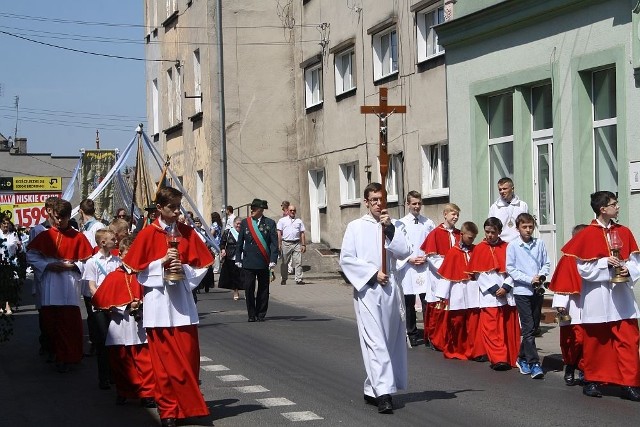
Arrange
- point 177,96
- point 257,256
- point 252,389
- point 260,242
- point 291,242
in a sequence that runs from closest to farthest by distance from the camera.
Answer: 1. point 252,389
2. point 257,256
3. point 260,242
4. point 291,242
5. point 177,96

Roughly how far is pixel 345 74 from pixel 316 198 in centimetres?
439

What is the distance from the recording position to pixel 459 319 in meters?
14.6

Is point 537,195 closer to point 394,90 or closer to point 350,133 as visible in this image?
point 394,90

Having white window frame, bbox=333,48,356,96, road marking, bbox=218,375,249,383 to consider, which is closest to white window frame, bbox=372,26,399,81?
white window frame, bbox=333,48,356,96

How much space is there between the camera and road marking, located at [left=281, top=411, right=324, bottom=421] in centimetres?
985

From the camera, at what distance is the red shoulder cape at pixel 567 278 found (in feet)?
38.0

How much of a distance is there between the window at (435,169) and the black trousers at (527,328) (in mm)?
12087

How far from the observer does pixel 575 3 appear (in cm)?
→ 1866

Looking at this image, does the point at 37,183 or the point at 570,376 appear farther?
the point at 37,183

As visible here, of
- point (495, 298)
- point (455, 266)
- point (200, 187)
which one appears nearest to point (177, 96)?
point (200, 187)

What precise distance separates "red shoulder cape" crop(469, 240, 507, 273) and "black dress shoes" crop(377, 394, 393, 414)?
12.6 ft

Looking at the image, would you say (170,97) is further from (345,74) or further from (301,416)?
(301,416)

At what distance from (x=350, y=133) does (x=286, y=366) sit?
17429 mm

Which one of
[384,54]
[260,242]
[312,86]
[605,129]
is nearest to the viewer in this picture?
[605,129]
